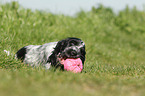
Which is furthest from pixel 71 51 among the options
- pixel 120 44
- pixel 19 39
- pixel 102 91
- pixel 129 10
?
pixel 129 10

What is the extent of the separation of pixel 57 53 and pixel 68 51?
0.34 meters

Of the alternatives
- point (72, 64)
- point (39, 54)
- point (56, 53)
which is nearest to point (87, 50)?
point (39, 54)

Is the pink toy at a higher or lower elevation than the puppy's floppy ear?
lower

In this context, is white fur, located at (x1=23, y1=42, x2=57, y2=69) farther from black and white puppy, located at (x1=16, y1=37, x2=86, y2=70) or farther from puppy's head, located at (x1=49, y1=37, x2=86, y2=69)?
puppy's head, located at (x1=49, y1=37, x2=86, y2=69)

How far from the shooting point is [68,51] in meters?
4.32

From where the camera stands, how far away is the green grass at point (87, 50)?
2.97 m

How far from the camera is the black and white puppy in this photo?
4.34 metres

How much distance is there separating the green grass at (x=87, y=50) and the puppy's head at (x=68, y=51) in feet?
1.47

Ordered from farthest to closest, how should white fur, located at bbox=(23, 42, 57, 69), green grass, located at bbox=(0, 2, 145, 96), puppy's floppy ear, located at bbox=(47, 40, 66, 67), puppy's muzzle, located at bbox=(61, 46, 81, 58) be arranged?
white fur, located at bbox=(23, 42, 57, 69) → puppy's floppy ear, located at bbox=(47, 40, 66, 67) → puppy's muzzle, located at bbox=(61, 46, 81, 58) → green grass, located at bbox=(0, 2, 145, 96)

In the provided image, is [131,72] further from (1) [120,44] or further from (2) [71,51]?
(1) [120,44]

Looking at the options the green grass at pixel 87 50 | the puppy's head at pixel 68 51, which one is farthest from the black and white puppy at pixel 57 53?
the green grass at pixel 87 50

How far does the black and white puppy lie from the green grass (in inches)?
14.6

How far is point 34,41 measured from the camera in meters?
7.30

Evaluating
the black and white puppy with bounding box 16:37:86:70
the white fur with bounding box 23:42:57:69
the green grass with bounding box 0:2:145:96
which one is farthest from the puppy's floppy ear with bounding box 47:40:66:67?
the green grass with bounding box 0:2:145:96
